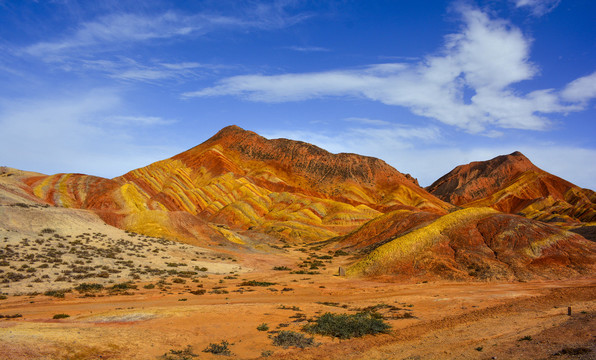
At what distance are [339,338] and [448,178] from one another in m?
189

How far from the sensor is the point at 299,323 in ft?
55.1

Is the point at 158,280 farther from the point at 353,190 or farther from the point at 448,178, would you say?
the point at 448,178

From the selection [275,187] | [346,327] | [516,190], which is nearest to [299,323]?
[346,327]

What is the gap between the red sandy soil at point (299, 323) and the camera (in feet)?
38.4

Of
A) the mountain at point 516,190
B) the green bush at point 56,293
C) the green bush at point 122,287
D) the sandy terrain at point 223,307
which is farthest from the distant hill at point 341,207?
the green bush at point 122,287

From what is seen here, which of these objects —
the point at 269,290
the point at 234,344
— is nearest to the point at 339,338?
the point at 234,344

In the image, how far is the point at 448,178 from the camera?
18838cm

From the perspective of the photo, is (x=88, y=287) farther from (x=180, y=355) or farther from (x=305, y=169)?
(x=305, y=169)

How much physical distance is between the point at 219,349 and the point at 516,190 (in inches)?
6212

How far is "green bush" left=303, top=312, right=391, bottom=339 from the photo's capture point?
1510 centimetres

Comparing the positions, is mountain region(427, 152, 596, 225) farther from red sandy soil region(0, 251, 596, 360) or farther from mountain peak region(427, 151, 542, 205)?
red sandy soil region(0, 251, 596, 360)

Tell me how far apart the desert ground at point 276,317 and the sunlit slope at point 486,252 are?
195 centimetres

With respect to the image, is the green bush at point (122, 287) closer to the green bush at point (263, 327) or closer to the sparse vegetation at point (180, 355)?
the green bush at point (263, 327)

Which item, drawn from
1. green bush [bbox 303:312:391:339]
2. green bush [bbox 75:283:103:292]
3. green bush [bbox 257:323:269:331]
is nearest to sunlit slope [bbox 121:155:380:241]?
green bush [bbox 75:283:103:292]
